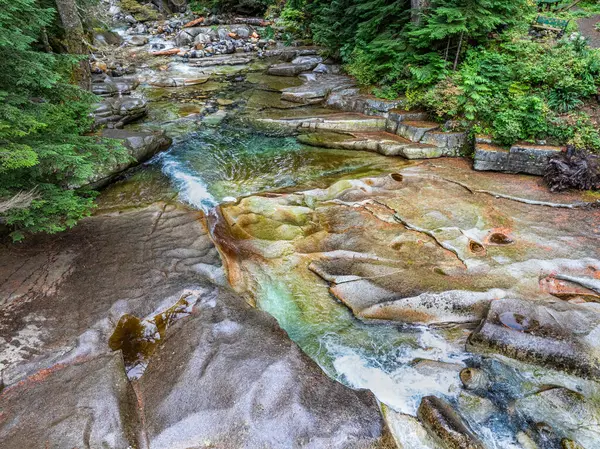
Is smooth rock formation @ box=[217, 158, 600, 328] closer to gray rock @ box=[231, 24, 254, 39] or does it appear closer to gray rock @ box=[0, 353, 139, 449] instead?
gray rock @ box=[0, 353, 139, 449]

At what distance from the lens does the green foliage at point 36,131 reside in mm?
4281

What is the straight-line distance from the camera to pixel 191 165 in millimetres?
9828

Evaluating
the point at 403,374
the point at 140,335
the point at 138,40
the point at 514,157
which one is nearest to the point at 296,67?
the point at 514,157

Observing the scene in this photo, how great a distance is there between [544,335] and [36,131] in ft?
24.3

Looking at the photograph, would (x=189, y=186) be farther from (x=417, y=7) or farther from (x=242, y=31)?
(x=242, y=31)

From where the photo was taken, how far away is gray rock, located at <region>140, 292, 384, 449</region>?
3422 mm

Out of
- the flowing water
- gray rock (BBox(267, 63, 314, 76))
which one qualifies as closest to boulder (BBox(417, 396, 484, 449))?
the flowing water

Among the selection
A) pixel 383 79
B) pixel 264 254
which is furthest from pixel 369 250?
pixel 383 79

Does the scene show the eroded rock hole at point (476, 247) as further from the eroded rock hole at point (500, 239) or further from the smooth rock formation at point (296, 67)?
the smooth rock formation at point (296, 67)

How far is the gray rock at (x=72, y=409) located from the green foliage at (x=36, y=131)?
2158mm

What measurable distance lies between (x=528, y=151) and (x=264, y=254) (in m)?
6.69

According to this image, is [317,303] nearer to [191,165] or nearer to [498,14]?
[191,165]

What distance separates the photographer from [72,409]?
3531mm

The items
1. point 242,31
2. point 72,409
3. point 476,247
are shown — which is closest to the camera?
point 72,409
